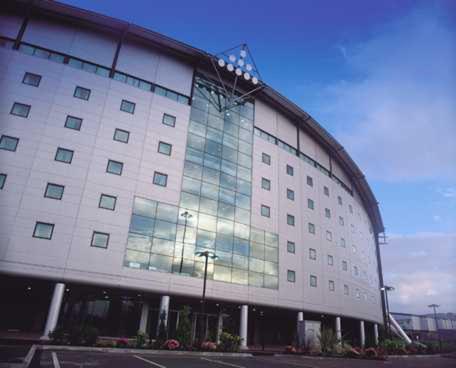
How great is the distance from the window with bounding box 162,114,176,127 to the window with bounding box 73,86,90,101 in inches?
269

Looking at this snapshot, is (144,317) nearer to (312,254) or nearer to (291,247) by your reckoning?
(291,247)

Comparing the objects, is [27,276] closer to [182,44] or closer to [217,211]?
[217,211]

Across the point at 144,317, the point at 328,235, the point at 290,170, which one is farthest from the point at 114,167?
the point at 328,235

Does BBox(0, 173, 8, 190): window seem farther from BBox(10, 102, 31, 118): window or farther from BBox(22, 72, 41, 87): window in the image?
BBox(22, 72, 41, 87): window

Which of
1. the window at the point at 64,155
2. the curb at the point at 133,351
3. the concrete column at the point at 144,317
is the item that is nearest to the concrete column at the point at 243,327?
the curb at the point at 133,351

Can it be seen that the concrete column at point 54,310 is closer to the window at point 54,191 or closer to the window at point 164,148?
the window at point 54,191

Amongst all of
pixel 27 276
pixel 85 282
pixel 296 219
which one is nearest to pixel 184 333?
pixel 85 282

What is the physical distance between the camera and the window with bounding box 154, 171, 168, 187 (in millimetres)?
27816

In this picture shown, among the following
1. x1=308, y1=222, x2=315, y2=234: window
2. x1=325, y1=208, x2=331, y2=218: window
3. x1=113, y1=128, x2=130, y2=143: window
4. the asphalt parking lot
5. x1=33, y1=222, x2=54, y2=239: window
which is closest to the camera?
the asphalt parking lot

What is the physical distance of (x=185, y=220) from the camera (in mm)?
28016

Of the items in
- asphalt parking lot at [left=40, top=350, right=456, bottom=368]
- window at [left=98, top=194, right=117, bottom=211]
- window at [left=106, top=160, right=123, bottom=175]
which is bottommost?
asphalt parking lot at [left=40, top=350, right=456, bottom=368]

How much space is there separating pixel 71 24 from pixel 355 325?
5211 centimetres

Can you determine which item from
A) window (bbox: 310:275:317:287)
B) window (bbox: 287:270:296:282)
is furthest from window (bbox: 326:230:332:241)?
window (bbox: 287:270:296:282)

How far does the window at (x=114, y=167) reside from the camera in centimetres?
2622
